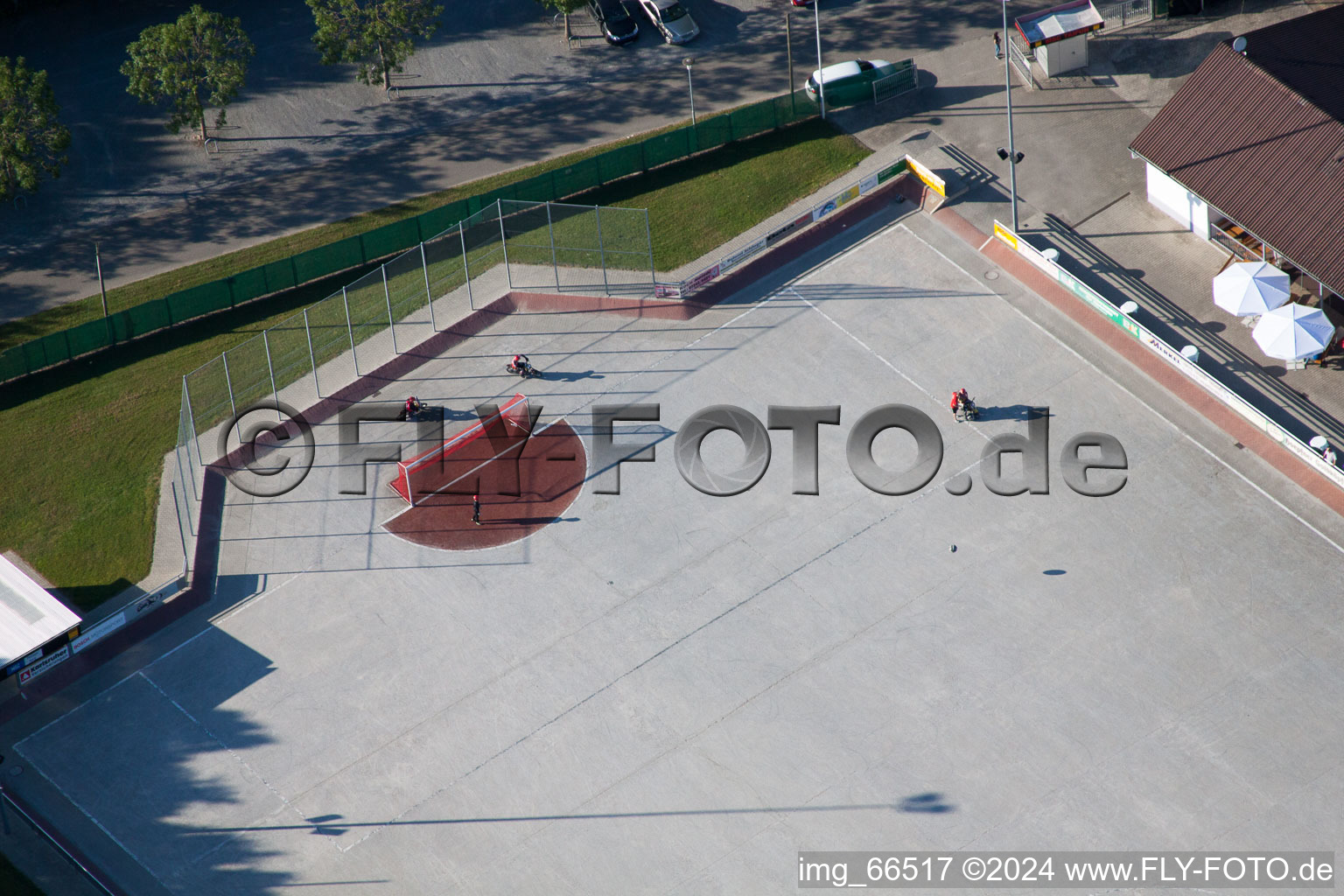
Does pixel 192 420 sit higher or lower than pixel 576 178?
lower

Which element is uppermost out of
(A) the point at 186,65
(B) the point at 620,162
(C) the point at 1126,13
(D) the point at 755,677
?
(A) the point at 186,65

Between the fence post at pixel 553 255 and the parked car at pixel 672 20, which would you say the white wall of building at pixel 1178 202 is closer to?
the fence post at pixel 553 255

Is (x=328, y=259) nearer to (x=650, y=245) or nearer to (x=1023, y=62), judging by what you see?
(x=650, y=245)

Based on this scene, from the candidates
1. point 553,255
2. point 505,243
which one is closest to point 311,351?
point 505,243

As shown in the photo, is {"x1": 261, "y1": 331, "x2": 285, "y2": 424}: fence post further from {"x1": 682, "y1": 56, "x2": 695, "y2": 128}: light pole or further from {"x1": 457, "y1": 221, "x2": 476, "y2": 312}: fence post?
{"x1": 682, "y1": 56, "x2": 695, "y2": 128}: light pole

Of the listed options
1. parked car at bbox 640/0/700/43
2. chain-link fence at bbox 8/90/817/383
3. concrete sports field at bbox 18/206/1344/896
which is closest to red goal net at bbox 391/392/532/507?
concrete sports field at bbox 18/206/1344/896
